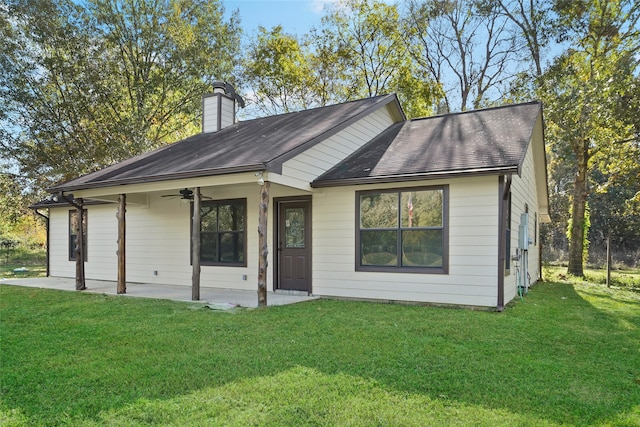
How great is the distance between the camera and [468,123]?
937cm

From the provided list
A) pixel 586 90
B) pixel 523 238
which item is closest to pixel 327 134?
pixel 523 238

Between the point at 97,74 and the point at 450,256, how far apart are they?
1632cm

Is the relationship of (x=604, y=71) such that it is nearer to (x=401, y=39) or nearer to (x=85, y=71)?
(x=401, y=39)

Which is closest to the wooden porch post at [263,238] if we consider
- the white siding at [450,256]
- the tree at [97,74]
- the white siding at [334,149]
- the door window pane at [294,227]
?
the white siding at [334,149]

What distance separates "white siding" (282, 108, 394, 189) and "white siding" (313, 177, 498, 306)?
565mm

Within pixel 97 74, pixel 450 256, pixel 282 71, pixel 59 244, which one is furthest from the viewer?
pixel 282 71

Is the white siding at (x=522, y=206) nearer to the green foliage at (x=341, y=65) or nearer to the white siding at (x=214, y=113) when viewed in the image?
the white siding at (x=214, y=113)

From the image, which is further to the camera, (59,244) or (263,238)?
(59,244)

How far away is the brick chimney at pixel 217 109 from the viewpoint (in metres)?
12.5

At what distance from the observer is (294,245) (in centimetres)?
884

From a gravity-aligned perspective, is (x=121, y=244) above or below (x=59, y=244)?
above

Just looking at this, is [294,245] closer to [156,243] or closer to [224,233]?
[224,233]

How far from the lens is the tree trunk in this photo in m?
13.9

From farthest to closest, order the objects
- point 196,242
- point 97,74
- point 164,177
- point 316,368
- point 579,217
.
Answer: point 97,74
point 579,217
point 164,177
point 196,242
point 316,368
